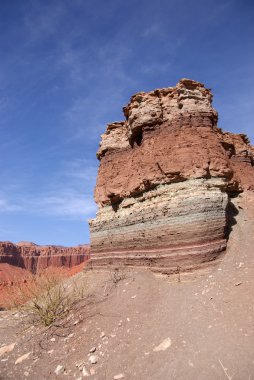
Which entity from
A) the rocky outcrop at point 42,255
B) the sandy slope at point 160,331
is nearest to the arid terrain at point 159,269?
the sandy slope at point 160,331

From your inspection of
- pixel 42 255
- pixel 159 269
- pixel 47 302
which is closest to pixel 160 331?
pixel 159 269

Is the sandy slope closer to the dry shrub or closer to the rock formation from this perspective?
the dry shrub

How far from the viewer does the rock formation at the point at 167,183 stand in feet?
31.3

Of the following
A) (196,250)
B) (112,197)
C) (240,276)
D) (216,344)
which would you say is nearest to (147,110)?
(112,197)

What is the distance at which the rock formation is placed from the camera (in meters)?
9.55

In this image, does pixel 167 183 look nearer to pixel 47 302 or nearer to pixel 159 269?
pixel 159 269

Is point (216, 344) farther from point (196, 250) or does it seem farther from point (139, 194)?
point (139, 194)

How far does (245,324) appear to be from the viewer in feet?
21.4

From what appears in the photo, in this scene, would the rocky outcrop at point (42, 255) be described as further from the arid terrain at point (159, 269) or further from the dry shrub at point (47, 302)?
the arid terrain at point (159, 269)

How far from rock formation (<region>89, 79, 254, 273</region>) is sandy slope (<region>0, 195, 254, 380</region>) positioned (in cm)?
80

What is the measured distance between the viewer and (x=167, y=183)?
443 inches

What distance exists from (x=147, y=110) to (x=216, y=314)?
825 centimetres

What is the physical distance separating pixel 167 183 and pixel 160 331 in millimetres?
5334

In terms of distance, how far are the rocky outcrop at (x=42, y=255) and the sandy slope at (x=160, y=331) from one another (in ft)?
288
